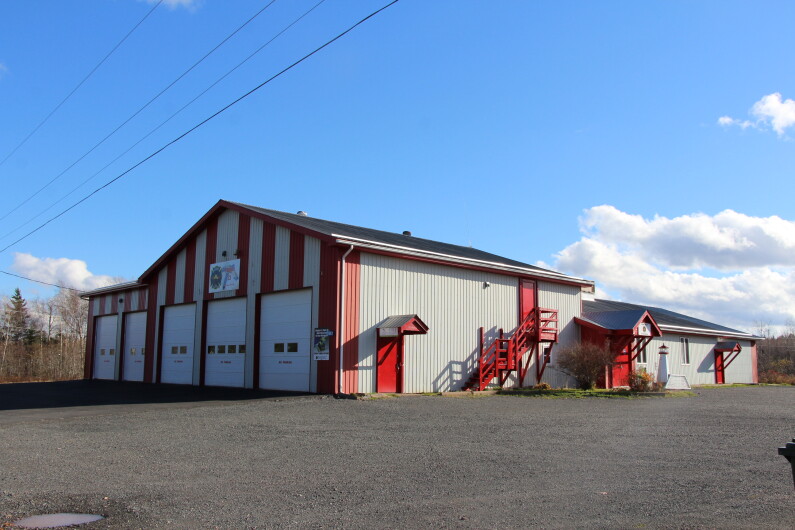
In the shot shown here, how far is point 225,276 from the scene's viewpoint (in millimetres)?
22062

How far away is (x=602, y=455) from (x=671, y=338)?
2430cm

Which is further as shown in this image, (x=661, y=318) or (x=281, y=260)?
(x=661, y=318)

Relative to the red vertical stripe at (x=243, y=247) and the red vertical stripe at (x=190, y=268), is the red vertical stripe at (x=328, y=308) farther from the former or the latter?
the red vertical stripe at (x=190, y=268)

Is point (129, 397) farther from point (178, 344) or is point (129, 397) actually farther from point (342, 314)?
point (342, 314)

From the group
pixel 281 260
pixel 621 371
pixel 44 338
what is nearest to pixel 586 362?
pixel 621 371

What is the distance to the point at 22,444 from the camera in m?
9.80

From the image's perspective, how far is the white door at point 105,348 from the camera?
2875cm


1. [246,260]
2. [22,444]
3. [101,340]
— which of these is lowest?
[22,444]

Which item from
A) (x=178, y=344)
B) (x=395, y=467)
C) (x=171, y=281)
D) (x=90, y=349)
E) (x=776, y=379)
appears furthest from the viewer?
(x=776, y=379)

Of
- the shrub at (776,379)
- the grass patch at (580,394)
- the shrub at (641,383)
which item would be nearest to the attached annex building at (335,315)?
the grass patch at (580,394)

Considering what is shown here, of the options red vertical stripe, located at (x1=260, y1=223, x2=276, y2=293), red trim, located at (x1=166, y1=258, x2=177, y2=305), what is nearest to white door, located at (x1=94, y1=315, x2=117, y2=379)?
red trim, located at (x1=166, y1=258, x2=177, y2=305)

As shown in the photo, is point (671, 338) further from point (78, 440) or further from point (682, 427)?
point (78, 440)

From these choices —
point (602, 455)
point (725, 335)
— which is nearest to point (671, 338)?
point (725, 335)

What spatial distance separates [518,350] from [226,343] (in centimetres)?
988
